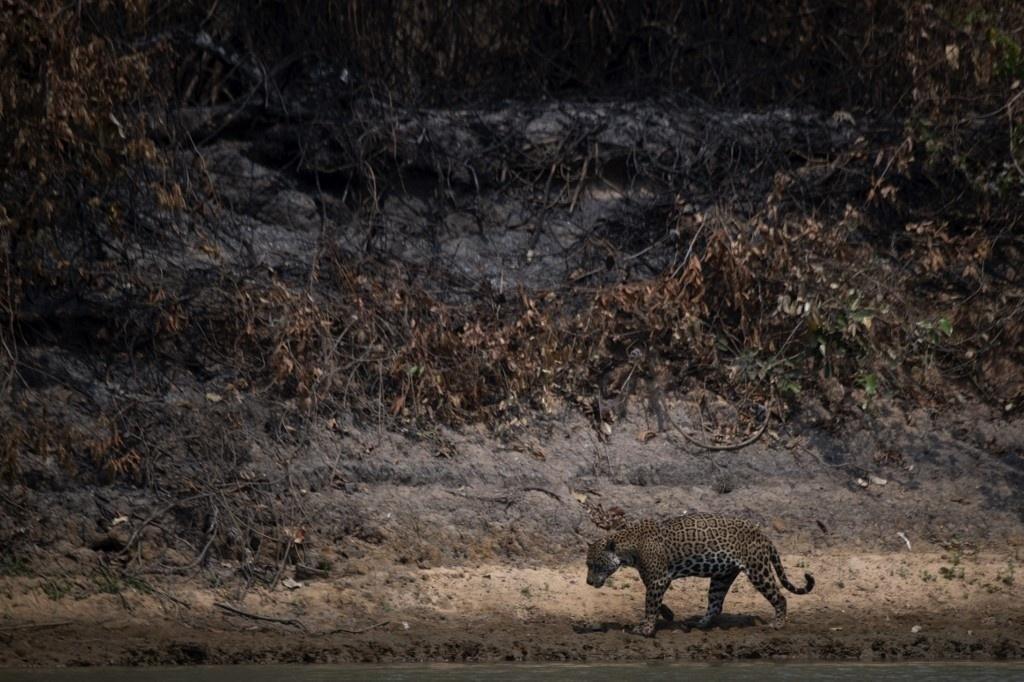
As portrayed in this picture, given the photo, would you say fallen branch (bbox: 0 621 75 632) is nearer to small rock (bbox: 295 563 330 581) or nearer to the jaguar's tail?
small rock (bbox: 295 563 330 581)

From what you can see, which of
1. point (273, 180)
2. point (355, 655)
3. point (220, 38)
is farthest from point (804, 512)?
point (220, 38)

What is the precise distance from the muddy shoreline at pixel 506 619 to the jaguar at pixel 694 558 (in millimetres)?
246

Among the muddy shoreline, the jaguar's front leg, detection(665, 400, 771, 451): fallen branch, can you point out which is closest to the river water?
the muddy shoreline

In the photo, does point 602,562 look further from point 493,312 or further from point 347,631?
point 493,312

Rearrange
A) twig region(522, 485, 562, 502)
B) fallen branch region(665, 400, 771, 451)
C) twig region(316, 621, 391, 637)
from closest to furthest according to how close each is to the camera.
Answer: twig region(316, 621, 391, 637)
twig region(522, 485, 562, 502)
fallen branch region(665, 400, 771, 451)

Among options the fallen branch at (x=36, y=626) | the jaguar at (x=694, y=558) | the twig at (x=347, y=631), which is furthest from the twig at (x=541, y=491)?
the fallen branch at (x=36, y=626)

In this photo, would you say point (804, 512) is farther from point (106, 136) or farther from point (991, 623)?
point (106, 136)

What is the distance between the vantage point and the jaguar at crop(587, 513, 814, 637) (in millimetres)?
10562

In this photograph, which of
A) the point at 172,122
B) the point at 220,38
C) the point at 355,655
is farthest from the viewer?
the point at 220,38

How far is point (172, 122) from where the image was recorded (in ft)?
43.9

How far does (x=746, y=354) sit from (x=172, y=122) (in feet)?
17.3

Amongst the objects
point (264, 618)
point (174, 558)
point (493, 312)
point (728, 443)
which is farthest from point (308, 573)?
point (728, 443)

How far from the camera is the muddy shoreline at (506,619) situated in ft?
34.0

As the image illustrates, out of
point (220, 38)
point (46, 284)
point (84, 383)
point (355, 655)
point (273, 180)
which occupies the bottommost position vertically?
point (355, 655)
